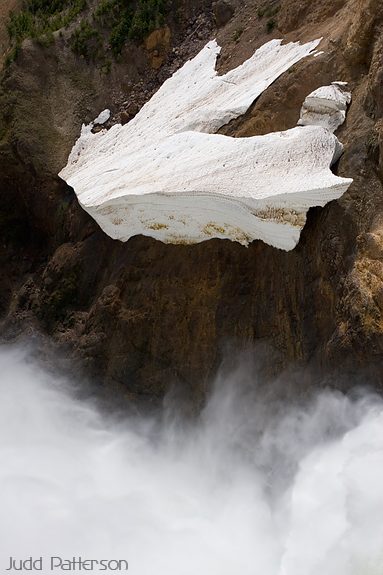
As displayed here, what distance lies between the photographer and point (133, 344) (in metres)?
11.2

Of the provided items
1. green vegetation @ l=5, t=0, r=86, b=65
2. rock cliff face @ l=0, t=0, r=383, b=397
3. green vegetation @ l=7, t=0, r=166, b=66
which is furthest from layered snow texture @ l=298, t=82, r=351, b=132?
green vegetation @ l=5, t=0, r=86, b=65

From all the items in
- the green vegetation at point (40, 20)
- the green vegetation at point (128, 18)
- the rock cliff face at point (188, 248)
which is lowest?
the rock cliff face at point (188, 248)

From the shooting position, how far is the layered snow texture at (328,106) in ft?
30.9

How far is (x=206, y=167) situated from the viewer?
9.88 metres

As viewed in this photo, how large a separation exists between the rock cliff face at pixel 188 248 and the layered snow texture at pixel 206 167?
236 mm

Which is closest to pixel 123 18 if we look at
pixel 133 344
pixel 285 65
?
pixel 285 65

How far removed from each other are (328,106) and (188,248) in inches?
108

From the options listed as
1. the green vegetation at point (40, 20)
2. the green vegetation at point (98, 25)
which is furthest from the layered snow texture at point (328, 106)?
the green vegetation at point (40, 20)

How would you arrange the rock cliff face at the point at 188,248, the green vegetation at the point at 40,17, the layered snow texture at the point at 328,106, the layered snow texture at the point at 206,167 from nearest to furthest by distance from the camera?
the rock cliff face at the point at 188,248 < the layered snow texture at the point at 206,167 < the layered snow texture at the point at 328,106 < the green vegetation at the point at 40,17

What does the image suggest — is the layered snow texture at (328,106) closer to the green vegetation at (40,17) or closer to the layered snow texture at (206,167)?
the layered snow texture at (206,167)

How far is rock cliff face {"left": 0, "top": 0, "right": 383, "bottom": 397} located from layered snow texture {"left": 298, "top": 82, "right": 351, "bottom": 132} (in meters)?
0.15

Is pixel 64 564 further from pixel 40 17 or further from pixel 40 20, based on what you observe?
pixel 40 17

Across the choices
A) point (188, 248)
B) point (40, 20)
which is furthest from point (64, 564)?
point (40, 20)

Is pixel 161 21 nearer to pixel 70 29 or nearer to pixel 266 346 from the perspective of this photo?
pixel 70 29
